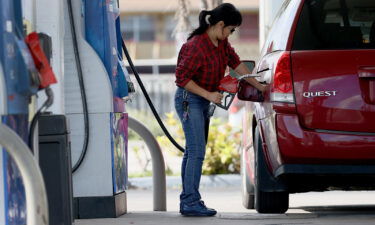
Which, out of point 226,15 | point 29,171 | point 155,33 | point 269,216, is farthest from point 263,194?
point 155,33

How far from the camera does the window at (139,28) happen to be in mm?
49656

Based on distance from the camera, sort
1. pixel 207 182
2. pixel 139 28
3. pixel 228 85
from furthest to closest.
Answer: pixel 139 28 < pixel 207 182 < pixel 228 85

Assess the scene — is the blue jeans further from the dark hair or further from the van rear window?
the van rear window

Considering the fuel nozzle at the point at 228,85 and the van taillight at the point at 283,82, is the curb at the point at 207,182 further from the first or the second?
the van taillight at the point at 283,82

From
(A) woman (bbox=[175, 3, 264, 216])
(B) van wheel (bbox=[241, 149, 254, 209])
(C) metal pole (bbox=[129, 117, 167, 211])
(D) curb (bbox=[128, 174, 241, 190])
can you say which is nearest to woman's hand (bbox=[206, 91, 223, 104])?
(A) woman (bbox=[175, 3, 264, 216])

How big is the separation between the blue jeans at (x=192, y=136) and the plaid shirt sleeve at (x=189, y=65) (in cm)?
16

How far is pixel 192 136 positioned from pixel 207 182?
5.56 meters

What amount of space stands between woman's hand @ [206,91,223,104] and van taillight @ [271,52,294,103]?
606mm

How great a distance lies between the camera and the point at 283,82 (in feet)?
22.9

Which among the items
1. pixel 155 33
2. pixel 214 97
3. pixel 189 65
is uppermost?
pixel 155 33

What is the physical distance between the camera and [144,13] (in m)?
49.5

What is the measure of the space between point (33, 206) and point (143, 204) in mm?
7019

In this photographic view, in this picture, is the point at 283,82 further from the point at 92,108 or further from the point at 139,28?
the point at 139,28

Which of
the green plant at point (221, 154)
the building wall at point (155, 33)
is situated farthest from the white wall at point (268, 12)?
the building wall at point (155, 33)
